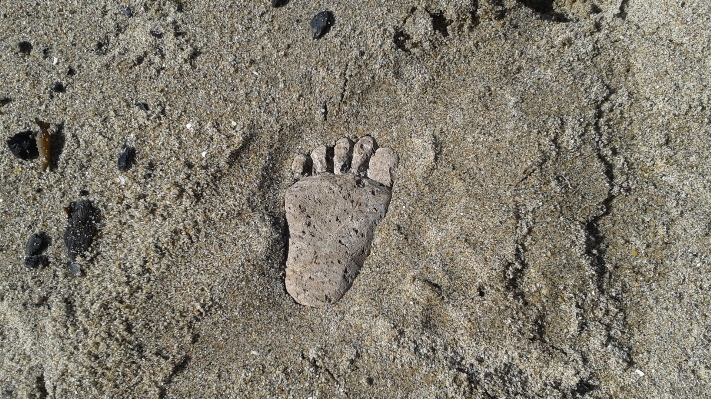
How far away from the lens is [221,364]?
7.22 feet

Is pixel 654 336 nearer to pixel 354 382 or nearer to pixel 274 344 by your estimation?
pixel 354 382

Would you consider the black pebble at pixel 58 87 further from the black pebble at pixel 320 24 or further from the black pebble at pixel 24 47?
the black pebble at pixel 320 24

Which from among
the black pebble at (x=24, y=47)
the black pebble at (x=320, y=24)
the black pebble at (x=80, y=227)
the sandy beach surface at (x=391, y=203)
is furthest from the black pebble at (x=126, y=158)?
the black pebble at (x=320, y=24)

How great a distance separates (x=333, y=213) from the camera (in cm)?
248

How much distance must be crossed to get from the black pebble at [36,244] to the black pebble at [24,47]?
103 centimetres

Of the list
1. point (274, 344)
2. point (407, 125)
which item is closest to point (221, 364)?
point (274, 344)

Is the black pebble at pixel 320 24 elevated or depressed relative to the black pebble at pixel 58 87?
elevated

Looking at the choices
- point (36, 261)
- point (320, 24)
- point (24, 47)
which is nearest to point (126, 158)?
point (36, 261)

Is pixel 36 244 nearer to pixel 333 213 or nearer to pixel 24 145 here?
pixel 24 145

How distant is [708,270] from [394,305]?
1486 millimetres

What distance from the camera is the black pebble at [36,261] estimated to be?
238 cm

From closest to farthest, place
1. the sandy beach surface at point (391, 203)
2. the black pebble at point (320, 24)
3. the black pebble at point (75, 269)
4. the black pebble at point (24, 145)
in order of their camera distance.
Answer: the sandy beach surface at point (391, 203)
the black pebble at point (75, 269)
the black pebble at point (24, 145)
the black pebble at point (320, 24)

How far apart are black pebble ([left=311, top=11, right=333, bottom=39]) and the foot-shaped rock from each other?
0.60 m

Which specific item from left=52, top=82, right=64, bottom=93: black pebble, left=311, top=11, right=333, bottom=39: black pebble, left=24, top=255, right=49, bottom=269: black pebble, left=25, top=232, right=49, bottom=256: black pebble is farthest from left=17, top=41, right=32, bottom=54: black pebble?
left=311, top=11, right=333, bottom=39: black pebble
